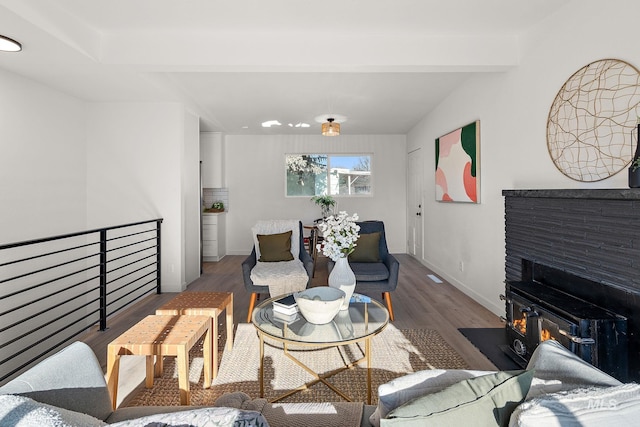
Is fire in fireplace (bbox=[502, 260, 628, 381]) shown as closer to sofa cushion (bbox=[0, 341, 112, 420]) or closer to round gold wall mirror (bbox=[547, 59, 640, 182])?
round gold wall mirror (bbox=[547, 59, 640, 182])

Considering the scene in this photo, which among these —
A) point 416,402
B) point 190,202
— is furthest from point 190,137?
point 416,402

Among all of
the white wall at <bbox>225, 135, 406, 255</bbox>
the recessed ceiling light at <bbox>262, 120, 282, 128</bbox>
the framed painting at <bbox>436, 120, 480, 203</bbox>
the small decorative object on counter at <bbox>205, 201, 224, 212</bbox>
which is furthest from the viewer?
the white wall at <bbox>225, 135, 406, 255</bbox>

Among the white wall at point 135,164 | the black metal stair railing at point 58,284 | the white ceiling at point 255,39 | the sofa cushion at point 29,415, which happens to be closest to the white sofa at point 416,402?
the sofa cushion at point 29,415

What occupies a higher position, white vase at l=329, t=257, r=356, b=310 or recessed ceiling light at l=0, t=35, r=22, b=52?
recessed ceiling light at l=0, t=35, r=22, b=52

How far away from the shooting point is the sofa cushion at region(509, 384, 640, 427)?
2.33ft

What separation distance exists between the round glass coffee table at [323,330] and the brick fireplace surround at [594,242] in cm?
125

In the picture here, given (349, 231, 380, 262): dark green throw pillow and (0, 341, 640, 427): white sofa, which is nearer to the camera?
(0, 341, 640, 427): white sofa

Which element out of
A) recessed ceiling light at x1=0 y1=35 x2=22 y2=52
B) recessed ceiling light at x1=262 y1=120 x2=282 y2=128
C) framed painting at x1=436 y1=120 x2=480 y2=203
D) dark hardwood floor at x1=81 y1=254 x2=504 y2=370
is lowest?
dark hardwood floor at x1=81 y1=254 x2=504 y2=370

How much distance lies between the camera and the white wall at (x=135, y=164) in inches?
164

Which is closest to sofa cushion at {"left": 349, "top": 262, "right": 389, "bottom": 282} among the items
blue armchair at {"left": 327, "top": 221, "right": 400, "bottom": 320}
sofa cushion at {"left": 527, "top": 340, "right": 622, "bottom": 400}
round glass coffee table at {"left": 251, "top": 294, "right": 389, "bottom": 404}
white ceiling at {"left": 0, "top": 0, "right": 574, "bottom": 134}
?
blue armchair at {"left": 327, "top": 221, "right": 400, "bottom": 320}

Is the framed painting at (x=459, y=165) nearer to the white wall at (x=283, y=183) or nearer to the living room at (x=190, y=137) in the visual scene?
the living room at (x=190, y=137)

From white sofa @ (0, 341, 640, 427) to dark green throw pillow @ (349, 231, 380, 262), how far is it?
8.17 ft

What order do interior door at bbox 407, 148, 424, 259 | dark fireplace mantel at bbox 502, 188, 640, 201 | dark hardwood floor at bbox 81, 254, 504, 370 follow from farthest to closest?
1. interior door at bbox 407, 148, 424, 259
2. dark hardwood floor at bbox 81, 254, 504, 370
3. dark fireplace mantel at bbox 502, 188, 640, 201

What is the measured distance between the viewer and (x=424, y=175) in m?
5.52
